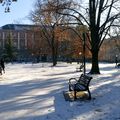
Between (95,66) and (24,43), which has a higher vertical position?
(24,43)

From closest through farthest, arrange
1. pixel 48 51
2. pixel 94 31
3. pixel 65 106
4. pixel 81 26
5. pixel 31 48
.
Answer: pixel 65 106
pixel 94 31
pixel 81 26
pixel 48 51
pixel 31 48

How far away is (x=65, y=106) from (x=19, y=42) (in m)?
172

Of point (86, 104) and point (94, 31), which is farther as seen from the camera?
point (94, 31)

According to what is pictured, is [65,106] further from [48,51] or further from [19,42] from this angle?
[19,42]

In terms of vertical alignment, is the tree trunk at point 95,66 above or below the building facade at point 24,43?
below

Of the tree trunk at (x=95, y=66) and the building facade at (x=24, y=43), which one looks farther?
the building facade at (x=24, y=43)

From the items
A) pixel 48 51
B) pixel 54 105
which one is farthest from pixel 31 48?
pixel 54 105

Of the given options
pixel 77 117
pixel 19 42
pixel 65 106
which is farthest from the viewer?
pixel 19 42

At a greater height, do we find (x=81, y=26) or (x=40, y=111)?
(x=81, y=26)

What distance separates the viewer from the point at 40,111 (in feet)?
38.4

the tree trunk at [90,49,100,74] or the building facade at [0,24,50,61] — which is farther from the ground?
the building facade at [0,24,50,61]

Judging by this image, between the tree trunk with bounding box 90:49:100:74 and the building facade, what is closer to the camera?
the tree trunk with bounding box 90:49:100:74

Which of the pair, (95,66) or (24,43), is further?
(24,43)

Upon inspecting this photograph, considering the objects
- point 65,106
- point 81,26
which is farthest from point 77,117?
point 81,26
